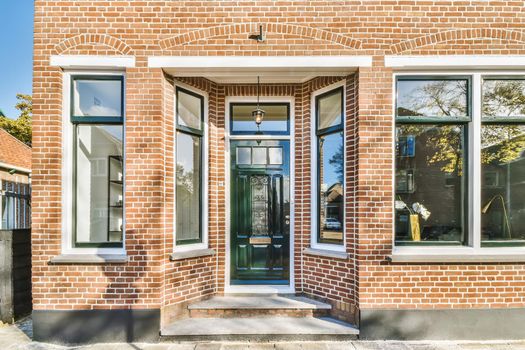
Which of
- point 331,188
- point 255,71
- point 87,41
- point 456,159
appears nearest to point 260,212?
point 331,188

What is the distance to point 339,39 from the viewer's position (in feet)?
14.6

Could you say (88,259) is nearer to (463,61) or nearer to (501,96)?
(463,61)

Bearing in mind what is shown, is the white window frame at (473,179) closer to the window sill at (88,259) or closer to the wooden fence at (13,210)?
the window sill at (88,259)

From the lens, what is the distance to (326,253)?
4.80 metres

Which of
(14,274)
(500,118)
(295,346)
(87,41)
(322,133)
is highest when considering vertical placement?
(87,41)


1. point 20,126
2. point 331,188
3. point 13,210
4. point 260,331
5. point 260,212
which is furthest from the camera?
point 20,126

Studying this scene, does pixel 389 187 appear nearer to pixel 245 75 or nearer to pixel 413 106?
pixel 413 106

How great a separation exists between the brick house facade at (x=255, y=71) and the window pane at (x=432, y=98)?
14cm

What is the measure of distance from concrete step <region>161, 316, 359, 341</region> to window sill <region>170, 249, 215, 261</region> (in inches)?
37.1

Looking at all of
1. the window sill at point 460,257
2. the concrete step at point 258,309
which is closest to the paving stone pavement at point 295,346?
the concrete step at point 258,309

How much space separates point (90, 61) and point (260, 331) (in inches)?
174

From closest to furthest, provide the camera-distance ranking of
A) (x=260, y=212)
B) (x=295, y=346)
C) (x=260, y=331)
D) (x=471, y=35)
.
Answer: (x=295, y=346) < (x=260, y=331) < (x=471, y=35) < (x=260, y=212)

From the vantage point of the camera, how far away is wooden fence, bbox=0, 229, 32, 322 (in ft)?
15.5

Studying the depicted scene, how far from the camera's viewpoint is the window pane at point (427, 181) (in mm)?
4551
